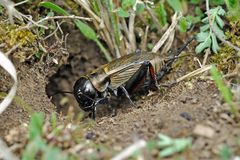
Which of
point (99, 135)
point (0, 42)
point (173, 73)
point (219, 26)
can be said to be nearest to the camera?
point (99, 135)

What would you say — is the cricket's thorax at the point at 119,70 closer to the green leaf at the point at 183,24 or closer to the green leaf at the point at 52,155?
the green leaf at the point at 183,24

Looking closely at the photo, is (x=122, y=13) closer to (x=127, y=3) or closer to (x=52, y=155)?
(x=127, y=3)

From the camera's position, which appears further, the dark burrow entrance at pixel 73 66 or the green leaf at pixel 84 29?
the dark burrow entrance at pixel 73 66

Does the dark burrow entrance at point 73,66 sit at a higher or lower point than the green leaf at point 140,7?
lower

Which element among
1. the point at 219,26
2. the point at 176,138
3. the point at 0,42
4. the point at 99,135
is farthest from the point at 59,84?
the point at 176,138

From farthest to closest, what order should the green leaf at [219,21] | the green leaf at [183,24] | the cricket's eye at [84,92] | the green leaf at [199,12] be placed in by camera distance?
the cricket's eye at [84,92] < the green leaf at [199,12] < the green leaf at [183,24] < the green leaf at [219,21]

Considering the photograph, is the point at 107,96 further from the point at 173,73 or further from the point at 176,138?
the point at 176,138

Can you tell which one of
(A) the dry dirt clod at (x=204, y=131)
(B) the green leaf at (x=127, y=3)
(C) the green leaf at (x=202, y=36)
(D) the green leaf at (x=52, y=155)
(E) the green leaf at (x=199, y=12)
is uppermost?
(B) the green leaf at (x=127, y=3)

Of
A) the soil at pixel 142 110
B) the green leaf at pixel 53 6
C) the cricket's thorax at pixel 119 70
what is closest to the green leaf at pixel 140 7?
the cricket's thorax at pixel 119 70
